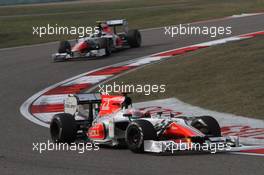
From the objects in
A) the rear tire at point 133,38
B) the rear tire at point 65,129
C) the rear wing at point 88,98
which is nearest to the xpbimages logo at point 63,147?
the rear tire at point 65,129

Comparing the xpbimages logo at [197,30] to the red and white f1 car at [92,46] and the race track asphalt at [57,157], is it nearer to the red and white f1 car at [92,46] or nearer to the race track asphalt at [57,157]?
the red and white f1 car at [92,46]

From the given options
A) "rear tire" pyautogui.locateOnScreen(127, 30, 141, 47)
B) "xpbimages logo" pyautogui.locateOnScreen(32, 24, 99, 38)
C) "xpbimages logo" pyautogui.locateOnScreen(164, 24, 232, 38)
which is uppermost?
"xpbimages logo" pyautogui.locateOnScreen(32, 24, 99, 38)

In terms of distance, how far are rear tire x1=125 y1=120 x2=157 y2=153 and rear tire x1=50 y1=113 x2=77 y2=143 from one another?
4.87ft

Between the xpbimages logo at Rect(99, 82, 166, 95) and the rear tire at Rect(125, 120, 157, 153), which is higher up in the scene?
the xpbimages logo at Rect(99, 82, 166, 95)

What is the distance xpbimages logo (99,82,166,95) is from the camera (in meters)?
18.7

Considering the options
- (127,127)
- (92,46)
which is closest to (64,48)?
(92,46)

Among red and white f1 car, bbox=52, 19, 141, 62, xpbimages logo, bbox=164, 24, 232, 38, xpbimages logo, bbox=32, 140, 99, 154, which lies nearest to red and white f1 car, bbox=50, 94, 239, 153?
xpbimages logo, bbox=32, 140, 99, 154

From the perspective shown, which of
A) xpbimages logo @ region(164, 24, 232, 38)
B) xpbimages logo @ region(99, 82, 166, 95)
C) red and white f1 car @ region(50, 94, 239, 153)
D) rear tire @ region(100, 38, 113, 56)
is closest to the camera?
red and white f1 car @ region(50, 94, 239, 153)

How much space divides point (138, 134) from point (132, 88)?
8612 mm

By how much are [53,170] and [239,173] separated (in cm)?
244

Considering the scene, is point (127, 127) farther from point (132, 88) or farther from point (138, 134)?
point (132, 88)

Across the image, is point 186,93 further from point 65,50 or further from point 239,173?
point 65,50

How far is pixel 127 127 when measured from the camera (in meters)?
11.4

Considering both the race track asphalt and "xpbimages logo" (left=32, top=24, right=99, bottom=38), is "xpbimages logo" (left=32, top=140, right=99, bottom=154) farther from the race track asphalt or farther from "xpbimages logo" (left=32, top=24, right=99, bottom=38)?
"xpbimages logo" (left=32, top=24, right=99, bottom=38)
